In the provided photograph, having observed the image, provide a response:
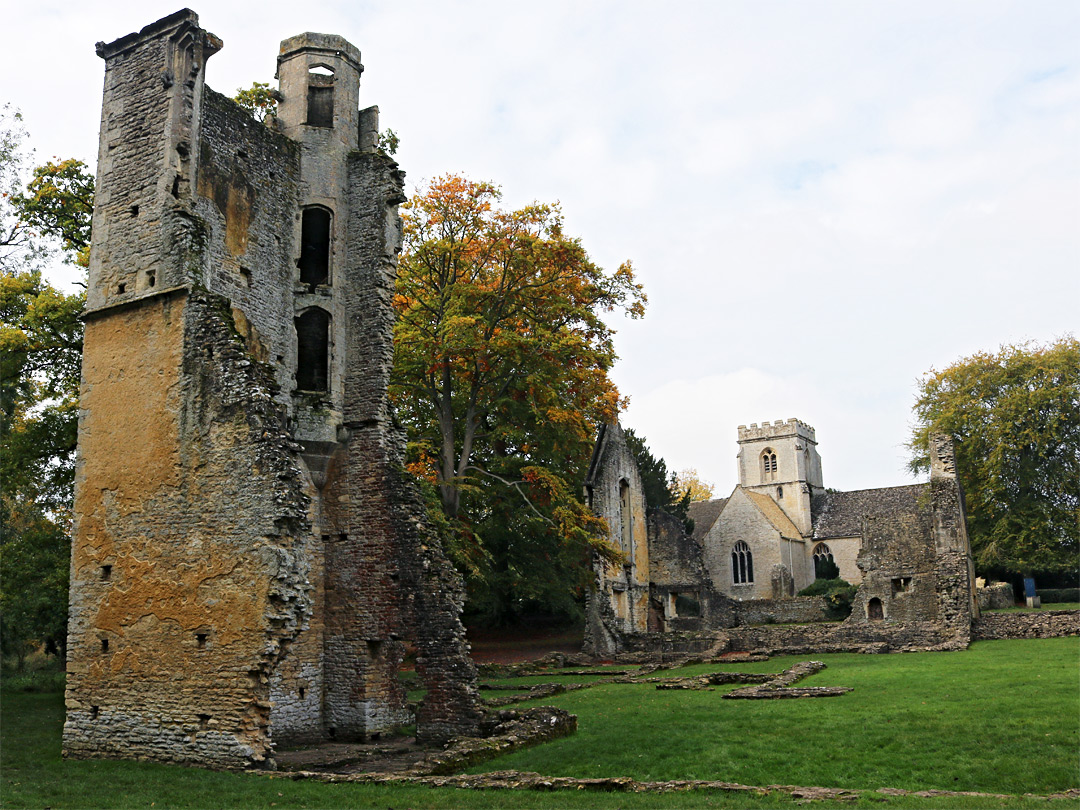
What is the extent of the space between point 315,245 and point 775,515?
51852 millimetres

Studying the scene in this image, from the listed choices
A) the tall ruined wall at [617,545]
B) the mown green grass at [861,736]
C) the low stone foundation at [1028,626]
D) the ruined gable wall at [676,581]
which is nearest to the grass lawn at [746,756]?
the mown green grass at [861,736]

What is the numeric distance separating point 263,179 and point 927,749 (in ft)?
48.0

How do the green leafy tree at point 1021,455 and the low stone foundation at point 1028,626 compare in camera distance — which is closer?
the low stone foundation at point 1028,626

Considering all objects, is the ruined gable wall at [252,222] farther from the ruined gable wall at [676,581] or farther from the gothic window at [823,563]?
the gothic window at [823,563]

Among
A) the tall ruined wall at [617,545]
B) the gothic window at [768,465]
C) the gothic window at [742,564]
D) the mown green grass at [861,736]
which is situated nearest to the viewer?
the mown green grass at [861,736]

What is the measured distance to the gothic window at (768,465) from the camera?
250ft

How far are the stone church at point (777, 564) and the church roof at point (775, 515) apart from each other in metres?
0.16

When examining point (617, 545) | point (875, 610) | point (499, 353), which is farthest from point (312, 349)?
point (875, 610)

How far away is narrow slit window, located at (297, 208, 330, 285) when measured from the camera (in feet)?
59.3

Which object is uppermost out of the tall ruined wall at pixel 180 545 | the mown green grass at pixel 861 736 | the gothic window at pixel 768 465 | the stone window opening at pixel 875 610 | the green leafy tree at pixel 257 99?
the green leafy tree at pixel 257 99

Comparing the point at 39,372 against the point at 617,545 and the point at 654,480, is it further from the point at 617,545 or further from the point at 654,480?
the point at 654,480

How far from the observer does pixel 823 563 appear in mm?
62656

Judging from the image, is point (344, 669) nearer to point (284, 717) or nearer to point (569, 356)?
point (284, 717)

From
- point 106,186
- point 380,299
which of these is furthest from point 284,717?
point 106,186
